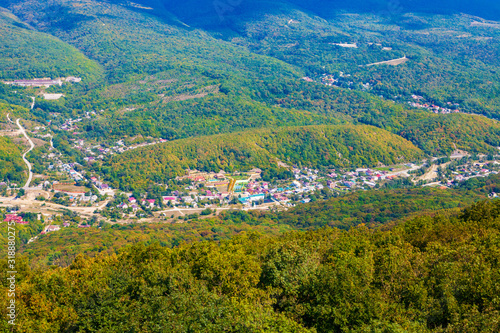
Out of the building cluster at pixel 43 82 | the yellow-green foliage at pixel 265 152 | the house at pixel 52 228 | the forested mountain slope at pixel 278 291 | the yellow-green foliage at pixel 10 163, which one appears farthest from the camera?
the building cluster at pixel 43 82

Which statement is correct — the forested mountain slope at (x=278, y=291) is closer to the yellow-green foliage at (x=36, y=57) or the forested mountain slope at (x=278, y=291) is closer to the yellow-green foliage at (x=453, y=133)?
the yellow-green foliage at (x=453, y=133)

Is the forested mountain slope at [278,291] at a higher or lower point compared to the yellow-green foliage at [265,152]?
higher

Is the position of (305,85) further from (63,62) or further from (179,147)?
(63,62)

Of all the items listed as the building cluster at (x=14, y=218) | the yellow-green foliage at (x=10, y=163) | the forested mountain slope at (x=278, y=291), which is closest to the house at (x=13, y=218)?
the building cluster at (x=14, y=218)

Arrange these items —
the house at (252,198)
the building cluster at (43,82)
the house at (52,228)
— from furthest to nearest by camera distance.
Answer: the building cluster at (43,82) < the house at (252,198) < the house at (52,228)

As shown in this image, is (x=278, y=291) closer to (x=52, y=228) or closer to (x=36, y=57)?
(x=52, y=228)

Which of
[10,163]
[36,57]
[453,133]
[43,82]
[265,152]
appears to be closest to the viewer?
[10,163]

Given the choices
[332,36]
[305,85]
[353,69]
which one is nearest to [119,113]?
[305,85]

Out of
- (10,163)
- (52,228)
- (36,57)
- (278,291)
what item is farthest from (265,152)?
(36,57)

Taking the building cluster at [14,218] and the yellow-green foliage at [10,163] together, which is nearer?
the building cluster at [14,218]
